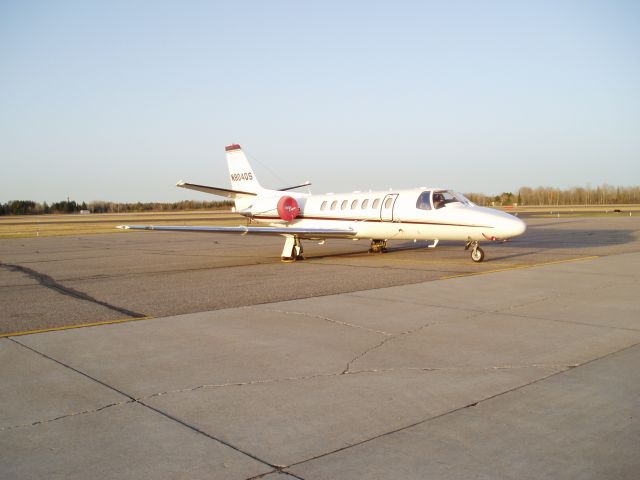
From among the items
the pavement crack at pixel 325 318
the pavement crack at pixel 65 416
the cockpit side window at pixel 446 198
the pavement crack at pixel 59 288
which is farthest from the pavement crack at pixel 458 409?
the cockpit side window at pixel 446 198

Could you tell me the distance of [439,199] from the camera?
18422mm

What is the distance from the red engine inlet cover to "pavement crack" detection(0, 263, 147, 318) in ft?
31.2

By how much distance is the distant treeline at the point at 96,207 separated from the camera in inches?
4523

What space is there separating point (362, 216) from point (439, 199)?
10.8 ft

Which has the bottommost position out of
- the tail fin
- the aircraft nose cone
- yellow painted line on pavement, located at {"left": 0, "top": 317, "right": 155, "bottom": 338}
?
yellow painted line on pavement, located at {"left": 0, "top": 317, "right": 155, "bottom": 338}

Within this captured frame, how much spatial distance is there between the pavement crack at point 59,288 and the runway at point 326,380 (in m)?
0.10

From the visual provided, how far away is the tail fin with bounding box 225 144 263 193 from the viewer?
25.4 m

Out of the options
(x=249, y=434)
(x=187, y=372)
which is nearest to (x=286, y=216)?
(x=187, y=372)

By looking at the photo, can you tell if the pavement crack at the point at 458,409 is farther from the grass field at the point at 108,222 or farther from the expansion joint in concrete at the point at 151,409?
the grass field at the point at 108,222

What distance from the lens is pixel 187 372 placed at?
20.9ft

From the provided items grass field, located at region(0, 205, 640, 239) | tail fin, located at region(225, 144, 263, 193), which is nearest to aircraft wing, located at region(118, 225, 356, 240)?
tail fin, located at region(225, 144, 263, 193)

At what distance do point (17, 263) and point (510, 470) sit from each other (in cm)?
2028

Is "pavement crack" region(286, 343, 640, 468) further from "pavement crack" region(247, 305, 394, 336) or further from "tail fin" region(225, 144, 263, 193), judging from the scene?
"tail fin" region(225, 144, 263, 193)

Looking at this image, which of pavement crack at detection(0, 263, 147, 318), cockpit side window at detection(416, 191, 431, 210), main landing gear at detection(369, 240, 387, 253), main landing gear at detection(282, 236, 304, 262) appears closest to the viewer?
pavement crack at detection(0, 263, 147, 318)
